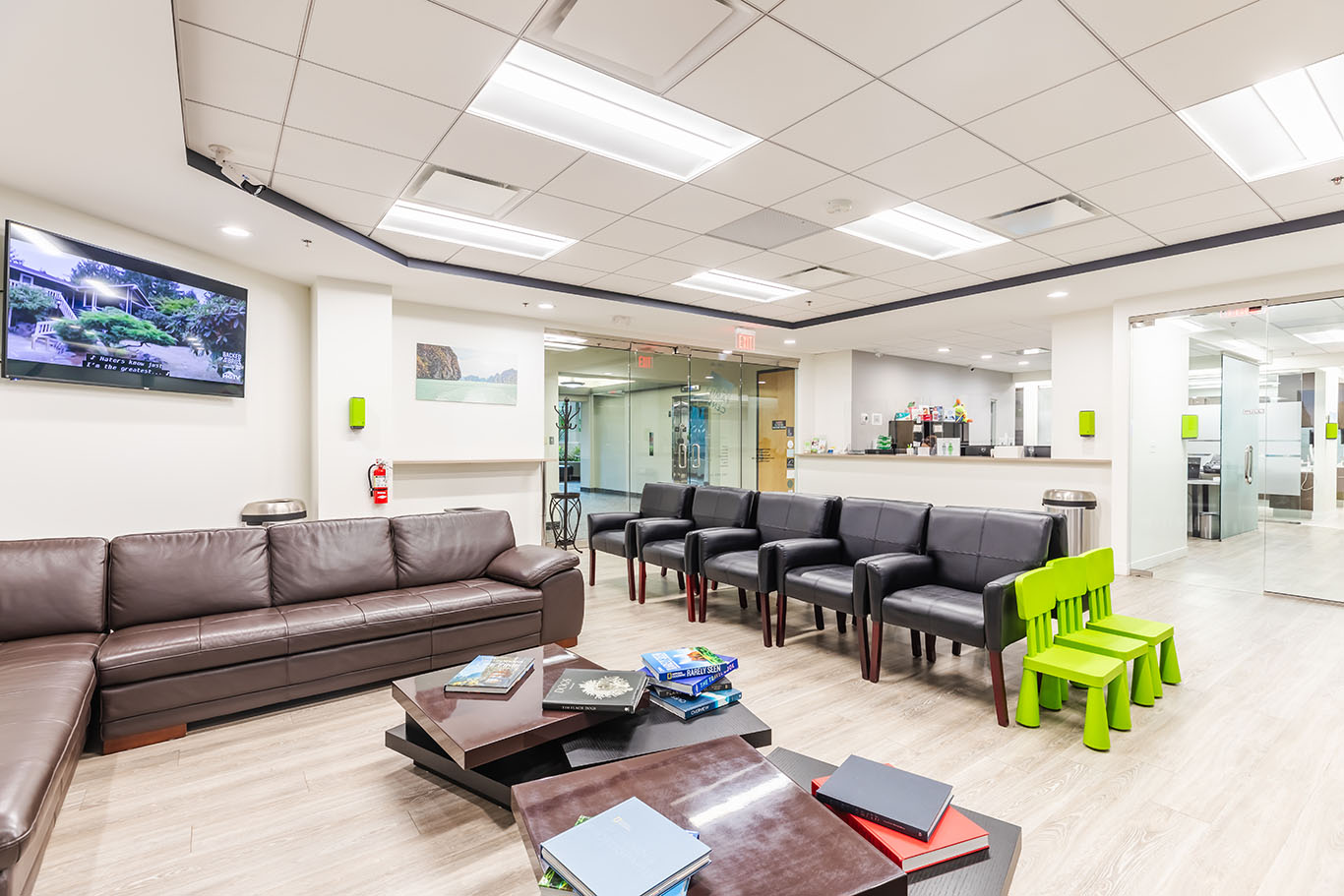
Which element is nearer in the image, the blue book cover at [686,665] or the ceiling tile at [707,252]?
the blue book cover at [686,665]

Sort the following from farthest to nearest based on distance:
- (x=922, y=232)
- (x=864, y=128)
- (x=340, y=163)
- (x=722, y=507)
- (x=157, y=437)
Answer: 1. (x=722, y=507)
2. (x=922, y=232)
3. (x=157, y=437)
4. (x=340, y=163)
5. (x=864, y=128)

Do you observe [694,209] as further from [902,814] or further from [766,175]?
[902,814]

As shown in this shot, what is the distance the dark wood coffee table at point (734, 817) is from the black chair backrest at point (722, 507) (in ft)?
10.6

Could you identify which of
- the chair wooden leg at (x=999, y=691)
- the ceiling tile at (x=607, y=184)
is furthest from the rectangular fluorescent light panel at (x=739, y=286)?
the chair wooden leg at (x=999, y=691)

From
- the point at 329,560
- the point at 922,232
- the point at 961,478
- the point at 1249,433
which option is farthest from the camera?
the point at 961,478

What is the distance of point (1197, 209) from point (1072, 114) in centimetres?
189

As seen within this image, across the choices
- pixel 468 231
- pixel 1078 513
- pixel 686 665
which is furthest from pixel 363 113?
pixel 1078 513

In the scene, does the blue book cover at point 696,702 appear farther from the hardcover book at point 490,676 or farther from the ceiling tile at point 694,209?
the ceiling tile at point 694,209

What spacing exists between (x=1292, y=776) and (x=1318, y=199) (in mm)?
3495

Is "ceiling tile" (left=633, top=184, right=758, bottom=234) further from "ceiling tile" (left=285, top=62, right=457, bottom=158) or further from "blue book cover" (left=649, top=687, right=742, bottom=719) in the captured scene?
"blue book cover" (left=649, top=687, right=742, bottom=719)

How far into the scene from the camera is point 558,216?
4344mm

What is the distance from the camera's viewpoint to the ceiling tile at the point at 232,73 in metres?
2.43

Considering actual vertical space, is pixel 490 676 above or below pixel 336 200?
below

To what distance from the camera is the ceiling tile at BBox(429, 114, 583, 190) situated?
315 centimetres
